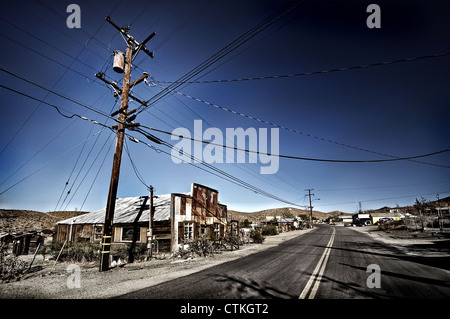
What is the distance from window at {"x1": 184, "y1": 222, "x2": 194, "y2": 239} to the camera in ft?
Answer: 63.4

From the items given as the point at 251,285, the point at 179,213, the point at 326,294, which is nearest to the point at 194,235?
the point at 179,213

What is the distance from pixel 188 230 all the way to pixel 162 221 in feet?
10.6

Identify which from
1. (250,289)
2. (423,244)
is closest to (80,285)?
(250,289)

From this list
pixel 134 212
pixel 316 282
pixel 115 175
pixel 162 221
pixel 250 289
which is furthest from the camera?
pixel 134 212

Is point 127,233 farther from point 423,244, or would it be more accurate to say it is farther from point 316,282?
point 423,244

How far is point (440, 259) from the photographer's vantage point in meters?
10.7

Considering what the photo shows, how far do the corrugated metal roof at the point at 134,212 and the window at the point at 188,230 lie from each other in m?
2.67

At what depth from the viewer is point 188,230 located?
64.3 feet

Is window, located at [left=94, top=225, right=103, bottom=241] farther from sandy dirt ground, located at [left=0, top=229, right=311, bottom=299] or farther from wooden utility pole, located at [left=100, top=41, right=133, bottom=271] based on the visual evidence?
wooden utility pole, located at [left=100, top=41, right=133, bottom=271]

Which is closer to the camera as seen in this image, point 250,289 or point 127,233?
point 250,289

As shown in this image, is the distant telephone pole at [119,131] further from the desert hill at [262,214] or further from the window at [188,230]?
the desert hill at [262,214]

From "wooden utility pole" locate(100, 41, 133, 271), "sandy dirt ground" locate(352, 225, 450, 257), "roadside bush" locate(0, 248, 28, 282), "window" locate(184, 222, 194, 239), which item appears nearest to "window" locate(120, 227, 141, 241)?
"window" locate(184, 222, 194, 239)

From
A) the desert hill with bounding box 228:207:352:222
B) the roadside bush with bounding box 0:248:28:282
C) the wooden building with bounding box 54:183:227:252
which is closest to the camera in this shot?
the roadside bush with bounding box 0:248:28:282
